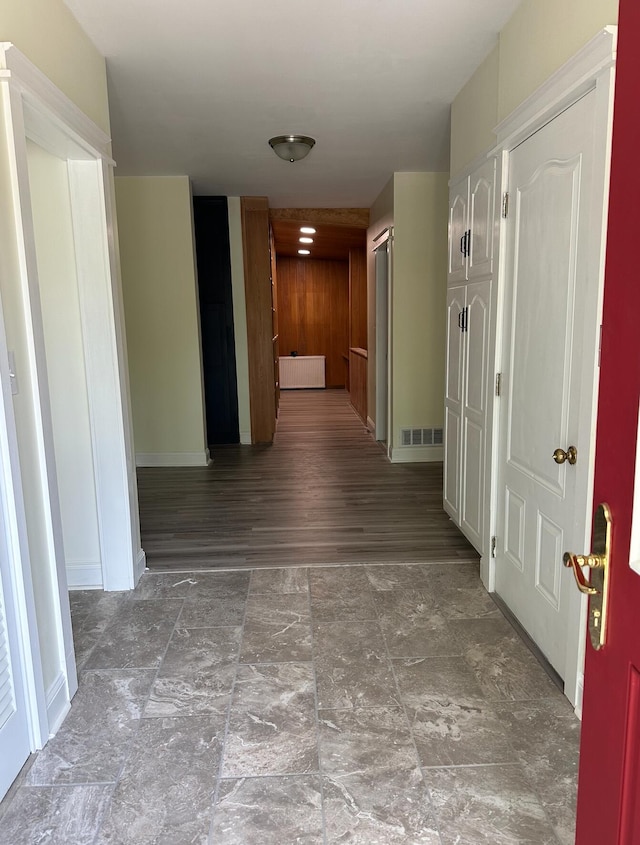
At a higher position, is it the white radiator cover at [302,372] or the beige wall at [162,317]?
the beige wall at [162,317]

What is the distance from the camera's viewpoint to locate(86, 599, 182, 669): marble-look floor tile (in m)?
2.43

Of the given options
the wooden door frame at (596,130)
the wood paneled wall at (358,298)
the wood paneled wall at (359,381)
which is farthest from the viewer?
the wood paneled wall at (358,298)

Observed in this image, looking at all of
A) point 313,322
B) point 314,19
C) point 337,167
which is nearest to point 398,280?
point 337,167

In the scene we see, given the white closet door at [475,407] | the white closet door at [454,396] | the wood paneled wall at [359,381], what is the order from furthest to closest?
1. the wood paneled wall at [359,381]
2. the white closet door at [454,396]
3. the white closet door at [475,407]

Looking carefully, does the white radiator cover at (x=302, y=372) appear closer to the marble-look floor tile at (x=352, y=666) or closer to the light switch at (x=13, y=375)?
the marble-look floor tile at (x=352, y=666)

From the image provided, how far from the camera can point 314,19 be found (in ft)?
8.13

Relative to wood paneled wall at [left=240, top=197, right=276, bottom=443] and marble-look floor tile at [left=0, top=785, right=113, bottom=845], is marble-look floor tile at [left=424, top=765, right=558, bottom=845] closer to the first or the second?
marble-look floor tile at [left=0, top=785, right=113, bottom=845]

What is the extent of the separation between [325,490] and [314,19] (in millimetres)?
3237

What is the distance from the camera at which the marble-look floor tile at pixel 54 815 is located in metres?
1.59

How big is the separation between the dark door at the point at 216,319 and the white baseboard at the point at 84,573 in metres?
3.43

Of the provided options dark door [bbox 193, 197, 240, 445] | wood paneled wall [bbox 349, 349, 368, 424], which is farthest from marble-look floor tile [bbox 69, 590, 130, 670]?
wood paneled wall [bbox 349, 349, 368, 424]

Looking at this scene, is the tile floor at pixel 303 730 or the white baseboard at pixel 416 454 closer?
the tile floor at pixel 303 730

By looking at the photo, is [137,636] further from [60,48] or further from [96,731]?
[60,48]

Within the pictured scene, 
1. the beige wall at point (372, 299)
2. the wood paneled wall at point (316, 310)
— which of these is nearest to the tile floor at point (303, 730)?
the beige wall at point (372, 299)
